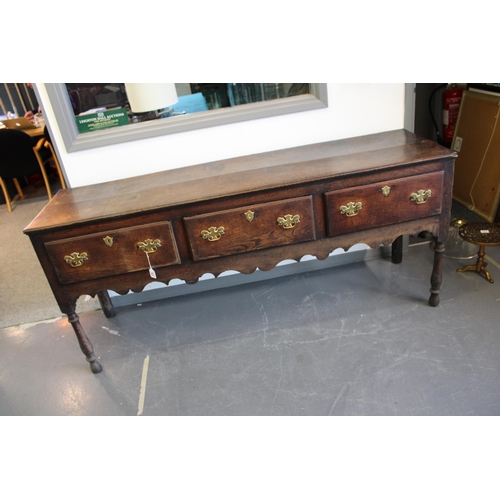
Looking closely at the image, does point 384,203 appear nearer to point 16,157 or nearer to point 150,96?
point 150,96

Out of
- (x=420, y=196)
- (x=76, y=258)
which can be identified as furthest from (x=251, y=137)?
(x=76, y=258)

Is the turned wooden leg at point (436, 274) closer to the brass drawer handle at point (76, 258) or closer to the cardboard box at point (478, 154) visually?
the cardboard box at point (478, 154)

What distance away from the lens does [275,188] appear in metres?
1.79

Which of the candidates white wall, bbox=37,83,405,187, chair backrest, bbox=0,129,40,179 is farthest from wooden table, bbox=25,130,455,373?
chair backrest, bbox=0,129,40,179

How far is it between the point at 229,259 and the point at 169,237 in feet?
0.95

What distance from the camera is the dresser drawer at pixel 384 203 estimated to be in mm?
1846

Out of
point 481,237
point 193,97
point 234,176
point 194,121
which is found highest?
point 193,97

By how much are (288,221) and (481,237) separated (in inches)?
45.6

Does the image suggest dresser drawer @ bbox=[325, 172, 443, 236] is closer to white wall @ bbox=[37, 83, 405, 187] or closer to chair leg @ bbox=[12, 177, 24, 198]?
white wall @ bbox=[37, 83, 405, 187]

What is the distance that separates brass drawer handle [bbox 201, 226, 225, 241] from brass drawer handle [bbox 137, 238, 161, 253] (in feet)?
0.66

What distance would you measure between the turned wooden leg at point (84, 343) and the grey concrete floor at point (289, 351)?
49 mm

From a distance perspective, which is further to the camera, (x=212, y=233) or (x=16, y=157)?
(x=16, y=157)

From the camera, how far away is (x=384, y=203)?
6.17 feet
